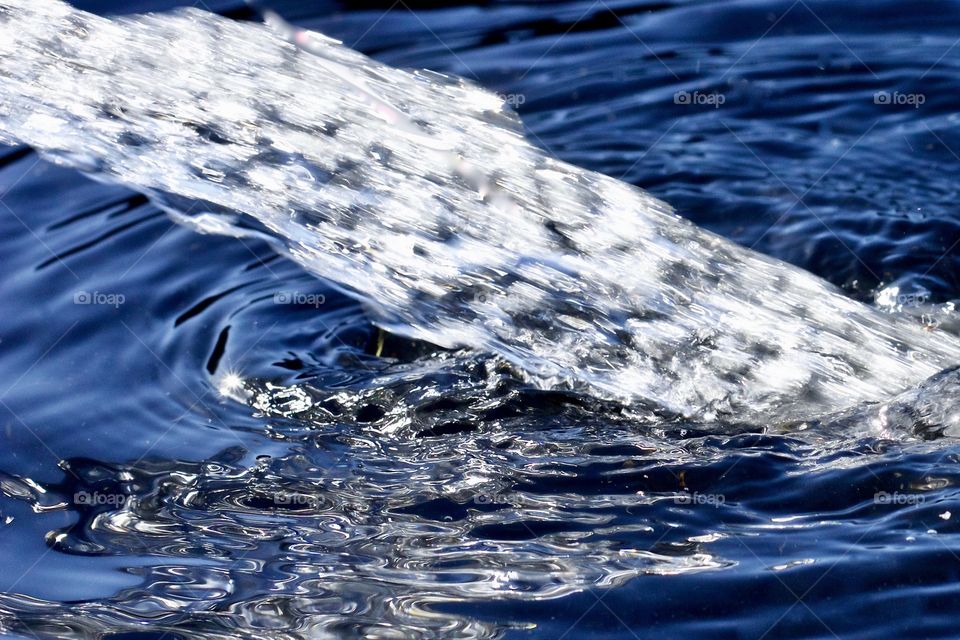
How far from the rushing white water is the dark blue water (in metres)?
0.18

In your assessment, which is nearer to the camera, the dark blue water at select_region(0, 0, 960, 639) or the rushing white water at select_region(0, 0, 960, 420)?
the dark blue water at select_region(0, 0, 960, 639)

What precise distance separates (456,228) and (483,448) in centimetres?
71

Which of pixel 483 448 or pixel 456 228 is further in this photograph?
pixel 456 228

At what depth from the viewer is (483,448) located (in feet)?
9.05

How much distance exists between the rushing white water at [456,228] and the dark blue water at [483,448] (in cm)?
18

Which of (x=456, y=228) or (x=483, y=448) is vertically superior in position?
(x=456, y=228)

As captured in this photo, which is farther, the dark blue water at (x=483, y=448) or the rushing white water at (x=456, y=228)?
the rushing white water at (x=456, y=228)

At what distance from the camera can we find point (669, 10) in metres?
5.21

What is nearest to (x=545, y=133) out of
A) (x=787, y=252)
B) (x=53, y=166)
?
(x=787, y=252)

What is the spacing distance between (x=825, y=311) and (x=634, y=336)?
0.57 meters

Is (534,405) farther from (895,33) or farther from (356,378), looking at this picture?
(895,33)

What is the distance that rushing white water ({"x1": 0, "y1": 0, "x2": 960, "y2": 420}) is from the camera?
2.99 metres

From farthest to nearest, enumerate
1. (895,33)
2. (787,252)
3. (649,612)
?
(895,33)
(787,252)
(649,612)

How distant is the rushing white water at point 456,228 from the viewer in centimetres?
299
